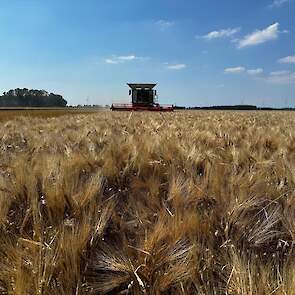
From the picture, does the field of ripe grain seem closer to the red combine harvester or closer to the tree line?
the red combine harvester

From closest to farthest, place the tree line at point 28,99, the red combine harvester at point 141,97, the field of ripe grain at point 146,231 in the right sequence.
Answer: the field of ripe grain at point 146,231 → the red combine harvester at point 141,97 → the tree line at point 28,99

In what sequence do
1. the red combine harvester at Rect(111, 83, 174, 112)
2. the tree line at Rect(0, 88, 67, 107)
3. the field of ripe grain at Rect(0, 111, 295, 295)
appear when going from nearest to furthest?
the field of ripe grain at Rect(0, 111, 295, 295) < the red combine harvester at Rect(111, 83, 174, 112) < the tree line at Rect(0, 88, 67, 107)

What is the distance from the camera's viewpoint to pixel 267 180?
2.95 meters

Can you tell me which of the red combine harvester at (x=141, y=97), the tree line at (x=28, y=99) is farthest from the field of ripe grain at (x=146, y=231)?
the tree line at (x=28, y=99)

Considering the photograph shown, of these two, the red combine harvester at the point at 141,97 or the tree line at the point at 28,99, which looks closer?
the red combine harvester at the point at 141,97

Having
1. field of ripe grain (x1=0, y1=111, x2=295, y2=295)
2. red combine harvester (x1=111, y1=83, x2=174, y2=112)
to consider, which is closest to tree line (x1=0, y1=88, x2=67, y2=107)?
red combine harvester (x1=111, y1=83, x2=174, y2=112)

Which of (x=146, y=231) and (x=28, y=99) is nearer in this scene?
(x=146, y=231)

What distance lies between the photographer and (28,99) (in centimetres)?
14462

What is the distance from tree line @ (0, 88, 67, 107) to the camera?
144625 mm

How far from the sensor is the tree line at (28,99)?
145 m

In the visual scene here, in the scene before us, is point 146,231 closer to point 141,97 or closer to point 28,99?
point 141,97

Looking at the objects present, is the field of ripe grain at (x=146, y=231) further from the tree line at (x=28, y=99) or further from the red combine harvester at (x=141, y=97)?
the tree line at (x=28, y=99)

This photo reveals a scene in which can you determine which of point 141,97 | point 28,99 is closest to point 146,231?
point 141,97

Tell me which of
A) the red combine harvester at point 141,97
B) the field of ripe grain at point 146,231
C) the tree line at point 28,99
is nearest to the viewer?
the field of ripe grain at point 146,231
